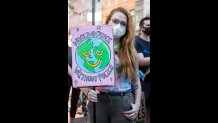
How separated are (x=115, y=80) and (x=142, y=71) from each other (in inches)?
12.3

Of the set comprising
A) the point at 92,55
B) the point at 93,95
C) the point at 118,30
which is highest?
the point at 118,30

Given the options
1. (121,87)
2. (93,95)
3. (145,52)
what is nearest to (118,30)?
(145,52)

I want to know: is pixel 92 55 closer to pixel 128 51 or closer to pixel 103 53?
pixel 103 53

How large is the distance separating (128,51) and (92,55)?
0.39 metres

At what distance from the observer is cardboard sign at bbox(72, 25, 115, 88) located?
5.09m

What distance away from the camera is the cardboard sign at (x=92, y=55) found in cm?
509

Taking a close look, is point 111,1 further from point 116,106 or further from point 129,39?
point 116,106

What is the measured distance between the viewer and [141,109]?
514 cm

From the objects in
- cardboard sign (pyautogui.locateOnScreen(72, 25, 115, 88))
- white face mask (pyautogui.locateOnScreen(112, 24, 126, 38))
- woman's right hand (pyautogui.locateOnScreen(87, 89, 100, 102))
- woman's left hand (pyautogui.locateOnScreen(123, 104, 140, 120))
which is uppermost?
white face mask (pyautogui.locateOnScreen(112, 24, 126, 38))

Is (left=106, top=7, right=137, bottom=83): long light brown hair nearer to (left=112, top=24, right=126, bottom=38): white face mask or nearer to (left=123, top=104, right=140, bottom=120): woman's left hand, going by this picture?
(left=112, top=24, right=126, bottom=38): white face mask

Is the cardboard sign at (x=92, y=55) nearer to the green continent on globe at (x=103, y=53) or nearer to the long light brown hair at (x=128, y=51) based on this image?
the green continent on globe at (x=103, y=53)

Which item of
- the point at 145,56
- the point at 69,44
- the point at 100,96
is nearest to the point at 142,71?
the point at 145,56

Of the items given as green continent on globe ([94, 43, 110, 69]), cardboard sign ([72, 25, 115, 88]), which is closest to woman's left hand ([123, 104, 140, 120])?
cardboard sign ([72, 25, 115, 88])

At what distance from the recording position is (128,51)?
513 centimetres
